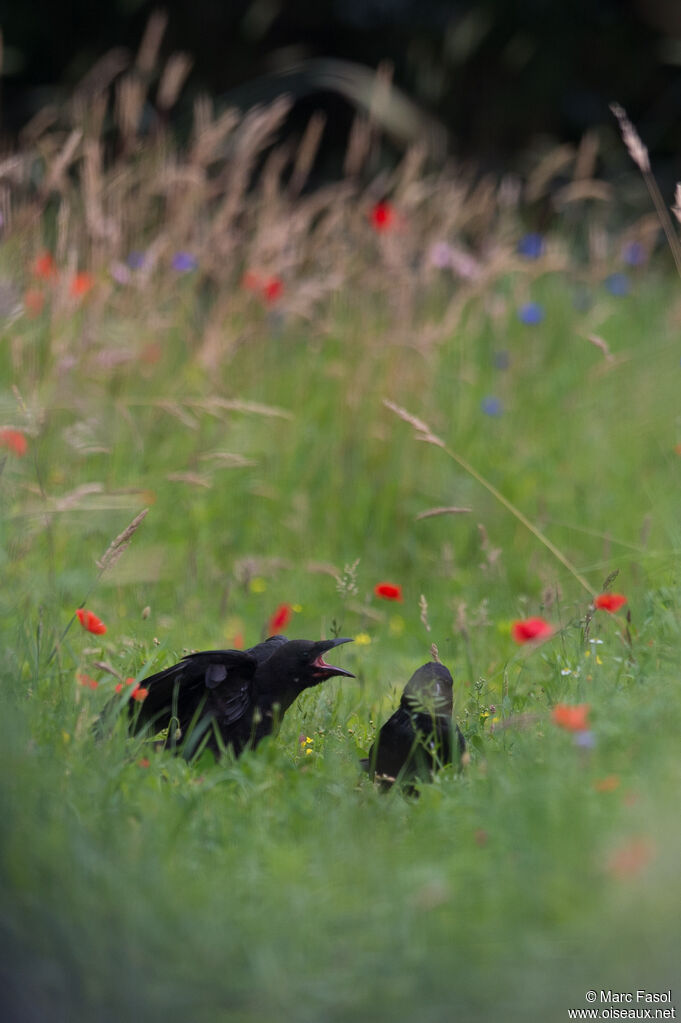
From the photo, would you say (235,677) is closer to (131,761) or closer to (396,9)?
(131,761)

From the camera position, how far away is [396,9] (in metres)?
9.59

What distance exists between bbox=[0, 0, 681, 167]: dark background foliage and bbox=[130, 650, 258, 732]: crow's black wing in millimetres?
7625

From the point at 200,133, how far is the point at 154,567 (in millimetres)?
2462

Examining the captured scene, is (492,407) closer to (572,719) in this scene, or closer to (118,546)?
(118,546)

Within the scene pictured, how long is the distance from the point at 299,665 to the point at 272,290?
2799 millimetres

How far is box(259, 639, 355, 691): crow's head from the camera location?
274 cm

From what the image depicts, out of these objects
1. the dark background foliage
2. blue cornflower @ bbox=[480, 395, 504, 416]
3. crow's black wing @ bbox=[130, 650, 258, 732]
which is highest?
the dark background foliage

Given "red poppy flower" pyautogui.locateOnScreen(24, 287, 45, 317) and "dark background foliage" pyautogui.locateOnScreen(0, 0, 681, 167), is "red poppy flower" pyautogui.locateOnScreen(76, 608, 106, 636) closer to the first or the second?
"red poppy flower" pyautogui.locateOnScreen(24, 287, 45, 317)

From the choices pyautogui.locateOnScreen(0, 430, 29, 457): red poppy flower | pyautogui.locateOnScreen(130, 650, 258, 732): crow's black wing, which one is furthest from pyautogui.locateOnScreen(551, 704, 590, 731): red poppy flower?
pyautogui.locateOnScreen(0, 430, 29, 457): red poppy flower

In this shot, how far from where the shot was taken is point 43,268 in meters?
4.76

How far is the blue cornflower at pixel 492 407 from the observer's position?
5363mm

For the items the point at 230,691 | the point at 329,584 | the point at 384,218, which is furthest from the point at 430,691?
the point at 384,218

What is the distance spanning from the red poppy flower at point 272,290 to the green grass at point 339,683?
109 millimetres

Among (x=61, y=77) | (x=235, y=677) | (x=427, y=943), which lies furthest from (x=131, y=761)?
(x=61, y=77)
